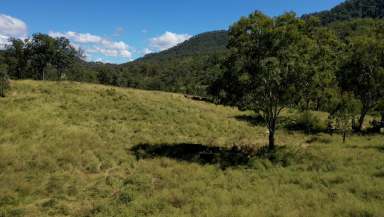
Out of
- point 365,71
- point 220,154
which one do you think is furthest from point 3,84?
point 365,71

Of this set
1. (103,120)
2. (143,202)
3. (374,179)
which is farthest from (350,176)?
(103,120)

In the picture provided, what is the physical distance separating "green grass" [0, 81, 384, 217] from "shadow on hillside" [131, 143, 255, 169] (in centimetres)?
8

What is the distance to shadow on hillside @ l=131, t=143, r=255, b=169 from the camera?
Result: 64.5 feet

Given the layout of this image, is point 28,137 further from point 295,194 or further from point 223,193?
point 295,194

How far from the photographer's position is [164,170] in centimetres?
1741

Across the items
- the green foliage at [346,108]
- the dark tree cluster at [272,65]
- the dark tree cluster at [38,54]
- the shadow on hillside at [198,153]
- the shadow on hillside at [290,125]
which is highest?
the dark tree cluster at [38,54]

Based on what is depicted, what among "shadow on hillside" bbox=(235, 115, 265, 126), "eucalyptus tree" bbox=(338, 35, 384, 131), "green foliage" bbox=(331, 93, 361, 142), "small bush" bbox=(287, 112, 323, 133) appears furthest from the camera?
"shadow on hillside" bbox=(235, 115, 265, 126)

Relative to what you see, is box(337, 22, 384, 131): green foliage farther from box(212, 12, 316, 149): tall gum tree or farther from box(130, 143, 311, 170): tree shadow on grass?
box(130, 143, 311, 170): tree shadow on grass

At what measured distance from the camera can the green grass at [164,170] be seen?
11.7 m

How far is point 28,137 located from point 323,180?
20.6 metres


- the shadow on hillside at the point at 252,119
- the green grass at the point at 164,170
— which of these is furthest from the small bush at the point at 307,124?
the green grass at the point at 164,170

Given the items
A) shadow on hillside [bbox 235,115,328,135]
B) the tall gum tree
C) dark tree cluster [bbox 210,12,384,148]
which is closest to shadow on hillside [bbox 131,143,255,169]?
dark tree cluster [bbox 210,12,384,148]

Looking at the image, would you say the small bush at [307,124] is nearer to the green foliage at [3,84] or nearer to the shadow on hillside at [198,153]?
the shadow on hillside at [198,153]

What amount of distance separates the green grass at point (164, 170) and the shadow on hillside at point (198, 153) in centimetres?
8
